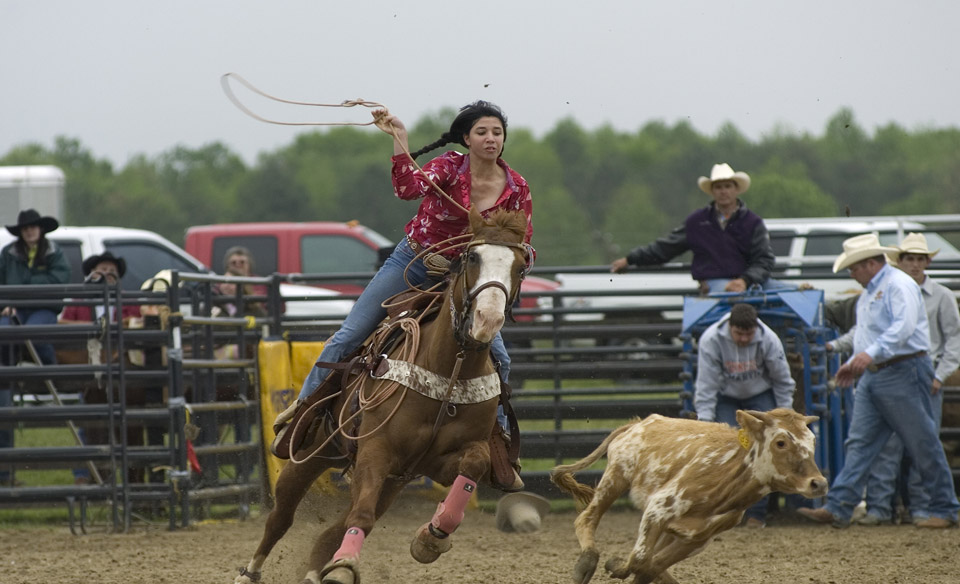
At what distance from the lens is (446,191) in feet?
18.6

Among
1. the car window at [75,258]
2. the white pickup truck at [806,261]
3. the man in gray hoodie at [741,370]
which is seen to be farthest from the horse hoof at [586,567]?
the car window at [75,258]

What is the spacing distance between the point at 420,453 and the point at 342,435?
1.50 ft

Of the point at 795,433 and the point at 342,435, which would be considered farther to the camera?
the point at 795,433

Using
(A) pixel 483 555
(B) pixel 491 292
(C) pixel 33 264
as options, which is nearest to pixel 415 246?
(B) pixel 491 292

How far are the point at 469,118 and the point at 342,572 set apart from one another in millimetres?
2147

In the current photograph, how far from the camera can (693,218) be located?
9758mm

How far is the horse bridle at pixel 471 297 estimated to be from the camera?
4867 millimetres

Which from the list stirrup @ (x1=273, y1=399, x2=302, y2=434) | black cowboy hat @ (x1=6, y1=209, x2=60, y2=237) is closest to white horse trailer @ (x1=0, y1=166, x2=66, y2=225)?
black cowboy hat @ (x1=6, y1=209, x2=60, y2=237)

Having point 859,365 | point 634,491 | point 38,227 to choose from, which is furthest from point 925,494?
point 38,227

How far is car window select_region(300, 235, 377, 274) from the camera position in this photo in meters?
16.0

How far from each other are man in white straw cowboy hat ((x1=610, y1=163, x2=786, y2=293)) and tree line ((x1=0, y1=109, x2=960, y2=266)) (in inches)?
1420

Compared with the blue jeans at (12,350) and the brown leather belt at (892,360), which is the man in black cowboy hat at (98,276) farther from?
the brown leather belt at (892,360)

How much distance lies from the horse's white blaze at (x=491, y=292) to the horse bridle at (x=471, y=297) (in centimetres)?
2

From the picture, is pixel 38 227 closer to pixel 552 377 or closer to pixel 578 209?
pixel 552 377
